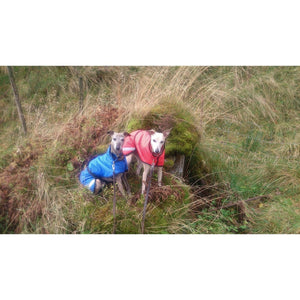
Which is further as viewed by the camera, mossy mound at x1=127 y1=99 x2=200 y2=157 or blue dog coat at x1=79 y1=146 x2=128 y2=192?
mossy mound at x1=127 y1=99 x2=200 y2=157

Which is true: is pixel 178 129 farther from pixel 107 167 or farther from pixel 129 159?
pixel 107 167

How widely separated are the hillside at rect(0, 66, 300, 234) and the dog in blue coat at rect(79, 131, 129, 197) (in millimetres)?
79

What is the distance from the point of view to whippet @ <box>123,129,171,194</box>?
7.62 feet

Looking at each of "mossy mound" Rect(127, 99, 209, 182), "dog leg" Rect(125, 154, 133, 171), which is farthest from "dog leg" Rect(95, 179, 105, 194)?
"mossy mound" Rect(127, 99, 209, 182)

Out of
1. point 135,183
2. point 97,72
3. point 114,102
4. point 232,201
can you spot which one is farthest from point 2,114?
point 232,201

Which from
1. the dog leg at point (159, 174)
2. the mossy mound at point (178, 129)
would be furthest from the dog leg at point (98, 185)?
the mossy mound at point (178, 129)

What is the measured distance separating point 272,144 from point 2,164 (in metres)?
2.98

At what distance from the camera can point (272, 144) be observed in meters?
3.48

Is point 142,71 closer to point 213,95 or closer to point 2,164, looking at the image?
point 213,95

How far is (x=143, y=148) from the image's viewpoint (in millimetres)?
2422

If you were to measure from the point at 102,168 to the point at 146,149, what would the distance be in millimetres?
410

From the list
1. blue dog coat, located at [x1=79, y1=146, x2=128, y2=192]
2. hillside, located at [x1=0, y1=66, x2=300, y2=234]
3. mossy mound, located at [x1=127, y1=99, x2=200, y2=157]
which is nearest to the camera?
blue dog coat, located at [x1=79, y1=146, x2=128, y2=192]

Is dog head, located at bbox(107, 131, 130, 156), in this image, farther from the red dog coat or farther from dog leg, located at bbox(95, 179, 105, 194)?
dog leg, located at bbox(95, 179, 105, 194)

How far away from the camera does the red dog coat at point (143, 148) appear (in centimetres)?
240
